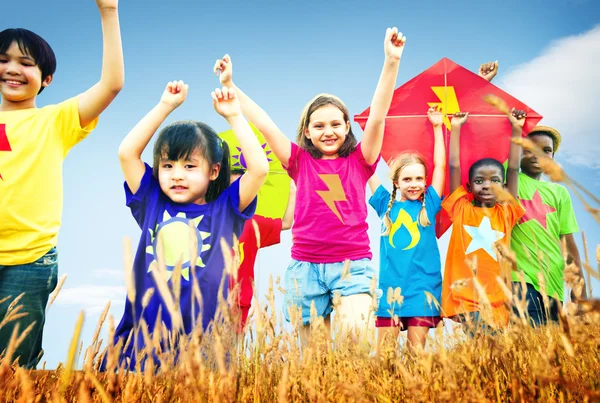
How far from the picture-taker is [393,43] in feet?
11.4

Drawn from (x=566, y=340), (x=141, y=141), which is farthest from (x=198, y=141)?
(x=566, y=340)

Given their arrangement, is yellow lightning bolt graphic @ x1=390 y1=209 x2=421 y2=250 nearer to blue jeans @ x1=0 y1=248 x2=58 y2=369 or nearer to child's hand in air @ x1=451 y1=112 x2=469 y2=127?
child's hand in air @ x1=451 y1=112 x2=469 y2=127

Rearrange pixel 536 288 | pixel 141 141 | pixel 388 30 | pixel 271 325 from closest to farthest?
pixel 271 325 → pixel 141 141 → pixel 388 30 → pixel 536 288

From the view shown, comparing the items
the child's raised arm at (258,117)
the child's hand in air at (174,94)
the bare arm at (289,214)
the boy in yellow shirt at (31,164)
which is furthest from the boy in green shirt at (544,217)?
the boy in yellow shirt at (31,164)

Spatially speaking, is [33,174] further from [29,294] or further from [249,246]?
[249,246]

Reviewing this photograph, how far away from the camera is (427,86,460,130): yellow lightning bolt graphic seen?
17.3ft

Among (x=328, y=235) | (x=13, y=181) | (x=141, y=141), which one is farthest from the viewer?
(x=328, y=235)

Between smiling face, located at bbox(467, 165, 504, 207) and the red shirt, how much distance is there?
1867 millimetres

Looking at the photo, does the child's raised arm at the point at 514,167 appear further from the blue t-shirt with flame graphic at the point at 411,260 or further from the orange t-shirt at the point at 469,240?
the blue t-shirt with flame graphic at the point at 411,260

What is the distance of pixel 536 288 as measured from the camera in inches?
171

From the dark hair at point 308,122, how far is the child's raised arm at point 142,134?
1.31m

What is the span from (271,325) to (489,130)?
4.28 m

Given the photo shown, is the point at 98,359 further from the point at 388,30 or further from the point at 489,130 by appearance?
the point at 489,130

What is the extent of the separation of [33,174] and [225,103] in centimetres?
135
